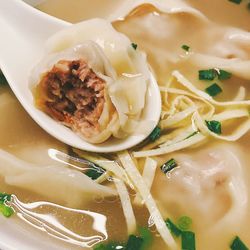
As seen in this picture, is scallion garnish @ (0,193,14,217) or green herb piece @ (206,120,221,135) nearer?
scallion garnish @ (0,193,14,217)

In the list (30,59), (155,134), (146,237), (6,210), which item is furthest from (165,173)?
(30,59)

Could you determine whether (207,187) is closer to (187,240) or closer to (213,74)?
(187,240)

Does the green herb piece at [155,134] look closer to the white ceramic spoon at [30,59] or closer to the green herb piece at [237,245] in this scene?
the white ceramic spoon at [30,59]

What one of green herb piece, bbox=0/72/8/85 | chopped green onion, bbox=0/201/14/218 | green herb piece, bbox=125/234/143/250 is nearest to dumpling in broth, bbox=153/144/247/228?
green herb piece, bbox=125/234/143/250

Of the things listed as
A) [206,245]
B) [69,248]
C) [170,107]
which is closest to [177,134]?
[170,107]

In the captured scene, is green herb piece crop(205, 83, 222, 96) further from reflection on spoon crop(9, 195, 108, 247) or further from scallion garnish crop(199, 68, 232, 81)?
reflection on spoon crop(9, 195, 108, 247)

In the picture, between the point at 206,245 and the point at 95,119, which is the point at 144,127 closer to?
the point at 95,119

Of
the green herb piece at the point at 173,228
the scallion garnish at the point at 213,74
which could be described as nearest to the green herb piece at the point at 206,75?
the scallion garnish at the point at 213,74
